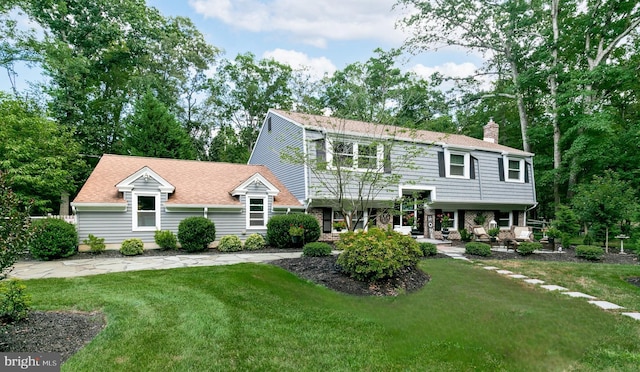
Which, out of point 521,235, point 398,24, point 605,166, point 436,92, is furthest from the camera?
point 436,92

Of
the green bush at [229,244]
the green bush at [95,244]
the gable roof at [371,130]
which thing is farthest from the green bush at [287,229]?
the green bush at [95,244]

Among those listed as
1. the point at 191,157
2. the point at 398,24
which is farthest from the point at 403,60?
the point at 191,157

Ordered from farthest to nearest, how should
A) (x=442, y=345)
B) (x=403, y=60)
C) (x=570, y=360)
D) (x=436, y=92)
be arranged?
(x=436, y=92) < (x=403, y=60) < (x=442, y=345) < (x=570, y=360)

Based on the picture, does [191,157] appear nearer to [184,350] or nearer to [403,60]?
[403,60]

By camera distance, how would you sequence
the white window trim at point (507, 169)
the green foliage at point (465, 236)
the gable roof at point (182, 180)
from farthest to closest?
the white window trim at point (507, 169)
the green foliage at point (465, 236)
the gable roof at point (182, 180)

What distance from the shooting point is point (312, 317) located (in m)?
4.59

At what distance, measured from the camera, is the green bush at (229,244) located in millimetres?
11414

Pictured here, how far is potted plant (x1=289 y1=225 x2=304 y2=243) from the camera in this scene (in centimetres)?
1154

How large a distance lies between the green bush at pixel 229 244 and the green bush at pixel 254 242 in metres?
0.37

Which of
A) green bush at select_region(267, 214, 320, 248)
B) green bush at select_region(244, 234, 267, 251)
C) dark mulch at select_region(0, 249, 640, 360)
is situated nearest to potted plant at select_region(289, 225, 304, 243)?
green bush at select_region(267, 214, 320, 248)

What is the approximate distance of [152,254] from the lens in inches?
417

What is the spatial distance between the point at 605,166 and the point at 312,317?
2230cm

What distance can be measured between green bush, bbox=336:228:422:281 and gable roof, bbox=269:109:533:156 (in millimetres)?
4080

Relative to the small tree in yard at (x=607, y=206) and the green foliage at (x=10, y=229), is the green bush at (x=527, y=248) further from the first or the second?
the green foliage at (x=10, y=229)
